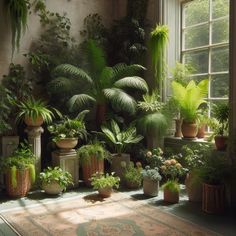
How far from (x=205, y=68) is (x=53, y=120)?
7.74ft

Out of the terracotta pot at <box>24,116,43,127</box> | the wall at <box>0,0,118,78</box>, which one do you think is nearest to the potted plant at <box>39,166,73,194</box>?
the terracotta pot at <box>24,116,43,127</box>

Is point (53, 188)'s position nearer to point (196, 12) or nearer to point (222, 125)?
point (222, 125)

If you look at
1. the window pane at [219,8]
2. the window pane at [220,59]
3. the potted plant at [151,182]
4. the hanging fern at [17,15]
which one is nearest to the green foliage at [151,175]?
the potted plant at [151,182]

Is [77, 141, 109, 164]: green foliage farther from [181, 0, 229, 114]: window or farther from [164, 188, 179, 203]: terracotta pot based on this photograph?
[181, 0, 229, 114]: window

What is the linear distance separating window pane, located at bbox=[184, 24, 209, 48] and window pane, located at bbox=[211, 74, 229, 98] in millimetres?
555

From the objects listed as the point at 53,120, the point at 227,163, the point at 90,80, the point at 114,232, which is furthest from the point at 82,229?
the point at 90,80

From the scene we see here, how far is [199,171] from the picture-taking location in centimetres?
375

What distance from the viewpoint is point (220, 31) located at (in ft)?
15.0

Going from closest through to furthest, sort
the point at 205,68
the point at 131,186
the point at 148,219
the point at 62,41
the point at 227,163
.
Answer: the point at 148,219
the point at 227,163
the point at 131,186
the point at 205,68
the point at 62,41

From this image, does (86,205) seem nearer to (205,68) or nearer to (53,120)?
(53,120)

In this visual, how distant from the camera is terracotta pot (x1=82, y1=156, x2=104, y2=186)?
4.54 metres

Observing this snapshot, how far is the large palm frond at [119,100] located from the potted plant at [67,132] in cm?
57

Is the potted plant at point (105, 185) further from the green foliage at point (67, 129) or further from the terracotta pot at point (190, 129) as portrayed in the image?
the terracotta pot at point (190, 129)

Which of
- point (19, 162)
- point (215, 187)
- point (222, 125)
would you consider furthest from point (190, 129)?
point (19, 162)
